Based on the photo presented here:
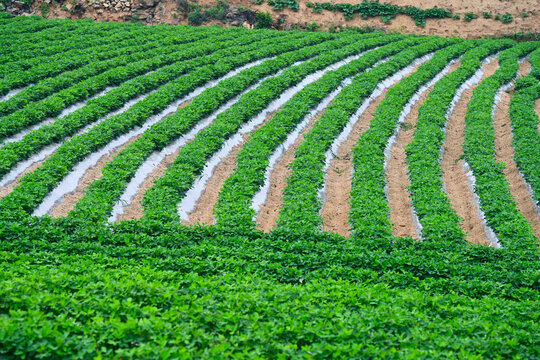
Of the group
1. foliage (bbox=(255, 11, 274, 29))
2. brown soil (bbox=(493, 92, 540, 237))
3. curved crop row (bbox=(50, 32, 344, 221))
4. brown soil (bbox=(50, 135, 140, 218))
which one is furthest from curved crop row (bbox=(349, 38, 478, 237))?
foliage (bbox=(255, 11, 274, 29))

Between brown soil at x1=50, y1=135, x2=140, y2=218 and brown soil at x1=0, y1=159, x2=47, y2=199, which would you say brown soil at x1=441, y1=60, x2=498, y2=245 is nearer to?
brown soil at x1=50, y1=135, x2=140, y2=218

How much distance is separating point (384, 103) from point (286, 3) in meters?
20.9

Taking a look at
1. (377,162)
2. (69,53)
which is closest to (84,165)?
(377,162)

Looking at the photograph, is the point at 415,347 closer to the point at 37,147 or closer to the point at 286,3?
the point at 37,147

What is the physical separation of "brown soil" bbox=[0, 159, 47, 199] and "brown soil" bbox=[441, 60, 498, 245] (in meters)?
11.2

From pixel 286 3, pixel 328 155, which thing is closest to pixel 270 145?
pixel 328 155

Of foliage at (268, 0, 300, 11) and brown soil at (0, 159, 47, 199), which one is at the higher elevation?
foliage at (268, 0, 300, 11)

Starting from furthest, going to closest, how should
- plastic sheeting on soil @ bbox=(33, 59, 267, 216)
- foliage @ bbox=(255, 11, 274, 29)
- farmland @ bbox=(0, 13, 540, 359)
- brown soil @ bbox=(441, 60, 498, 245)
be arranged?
foliage @ bbox=(255, 11, 274, 29), brown soil @ bbox=(441, 60, 498, 245), plastic sheeting on soil @ bbox=(33, 59, 267, 216), farmland @ bbox=(0, 13, 540, 359)

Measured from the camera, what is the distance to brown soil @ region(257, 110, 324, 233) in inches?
481

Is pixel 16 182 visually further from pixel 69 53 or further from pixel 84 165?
pixel 69 53

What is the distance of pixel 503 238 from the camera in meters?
11.0

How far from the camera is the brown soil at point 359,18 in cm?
3628

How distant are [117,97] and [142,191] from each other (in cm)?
644

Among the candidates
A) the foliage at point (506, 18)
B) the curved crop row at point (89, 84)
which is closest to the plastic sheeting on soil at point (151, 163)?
the curved crop row at point (89, 84)
